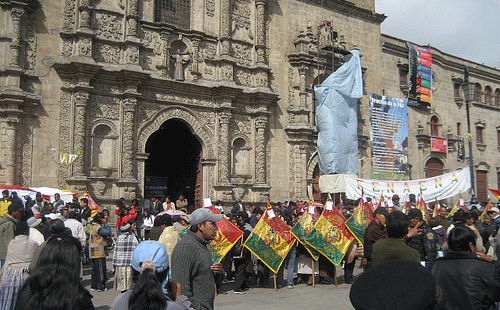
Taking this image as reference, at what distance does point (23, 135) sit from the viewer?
16312 mm

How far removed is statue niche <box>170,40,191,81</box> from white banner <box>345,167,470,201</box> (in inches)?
337

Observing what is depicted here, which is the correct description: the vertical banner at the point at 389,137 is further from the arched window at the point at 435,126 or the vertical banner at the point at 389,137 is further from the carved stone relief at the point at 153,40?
the carved stone relief at the point at 153,40

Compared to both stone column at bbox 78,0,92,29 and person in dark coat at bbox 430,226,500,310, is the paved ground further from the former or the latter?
stone column at bbox 78,0,92,29

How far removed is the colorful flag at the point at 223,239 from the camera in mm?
9953

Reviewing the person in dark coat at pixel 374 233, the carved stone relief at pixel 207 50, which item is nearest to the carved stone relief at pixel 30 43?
the carved stone relief at pixel 207 50

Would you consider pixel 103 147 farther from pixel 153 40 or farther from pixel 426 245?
pixel 426 245

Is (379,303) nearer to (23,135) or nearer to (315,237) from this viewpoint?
(315,237)

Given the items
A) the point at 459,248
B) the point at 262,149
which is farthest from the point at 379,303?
the point at 262,149

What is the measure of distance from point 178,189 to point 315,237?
1279 centimetres

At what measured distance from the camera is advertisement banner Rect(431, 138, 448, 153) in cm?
2864

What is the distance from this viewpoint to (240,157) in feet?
69.2

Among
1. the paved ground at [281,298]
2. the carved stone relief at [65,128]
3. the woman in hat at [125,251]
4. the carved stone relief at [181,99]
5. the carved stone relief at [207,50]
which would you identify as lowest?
the paved ground at [281,298]

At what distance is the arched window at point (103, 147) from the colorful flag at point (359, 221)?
10.1 meters

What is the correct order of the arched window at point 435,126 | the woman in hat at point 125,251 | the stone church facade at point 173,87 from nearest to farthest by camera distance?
the woman in hat at point 125,251 < the stone church facade at point 173,87 < the arched window at point 435,126
